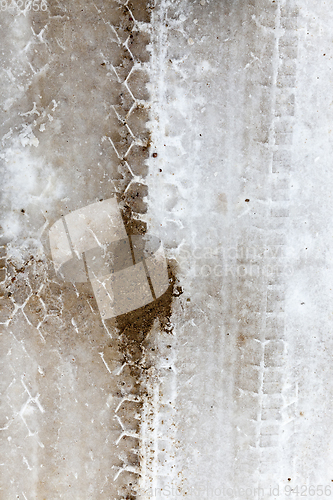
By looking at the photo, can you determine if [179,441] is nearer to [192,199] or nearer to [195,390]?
[195,390]

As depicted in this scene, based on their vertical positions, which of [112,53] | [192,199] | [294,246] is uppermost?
[112,53]

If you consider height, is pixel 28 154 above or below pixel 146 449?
above

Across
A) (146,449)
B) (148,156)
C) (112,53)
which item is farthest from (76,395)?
(112,53)

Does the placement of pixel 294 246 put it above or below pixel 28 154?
below

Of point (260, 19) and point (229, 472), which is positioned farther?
point (229, 472)

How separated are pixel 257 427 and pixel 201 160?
120 inches

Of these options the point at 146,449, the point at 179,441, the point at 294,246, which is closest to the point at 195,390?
the point at 179,441

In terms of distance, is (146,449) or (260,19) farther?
(146,449)

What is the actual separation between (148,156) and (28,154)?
4.36 feet

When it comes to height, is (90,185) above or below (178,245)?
above

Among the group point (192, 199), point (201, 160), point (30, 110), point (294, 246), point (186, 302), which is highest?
point (30, 110)

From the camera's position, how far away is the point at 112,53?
3479mm

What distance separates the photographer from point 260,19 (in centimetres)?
339

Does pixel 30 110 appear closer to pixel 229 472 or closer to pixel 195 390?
pixel 195 390
